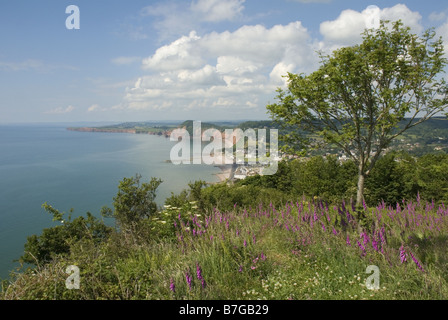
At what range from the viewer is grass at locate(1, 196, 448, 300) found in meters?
3.41

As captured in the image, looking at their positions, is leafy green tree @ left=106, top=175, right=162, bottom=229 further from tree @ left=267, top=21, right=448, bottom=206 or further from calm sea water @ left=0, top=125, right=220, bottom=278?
calm sea water @ left=0, top=125, right=220, bottom=278

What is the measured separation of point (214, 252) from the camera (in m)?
4.20

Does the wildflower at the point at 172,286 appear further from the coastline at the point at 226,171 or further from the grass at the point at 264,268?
the coastline at the point at 226,171

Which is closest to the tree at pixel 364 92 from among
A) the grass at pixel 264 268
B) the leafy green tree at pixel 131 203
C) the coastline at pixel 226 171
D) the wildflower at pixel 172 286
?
the grass at pixel 264 268

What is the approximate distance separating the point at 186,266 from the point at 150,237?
7.79 feet

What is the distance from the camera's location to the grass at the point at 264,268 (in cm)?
341

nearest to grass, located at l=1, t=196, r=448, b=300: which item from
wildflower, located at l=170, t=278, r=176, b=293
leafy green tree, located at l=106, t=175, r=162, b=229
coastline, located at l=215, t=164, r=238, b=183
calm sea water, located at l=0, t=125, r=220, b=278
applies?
wildflower, located at l=170, t=278, r=176, b=293

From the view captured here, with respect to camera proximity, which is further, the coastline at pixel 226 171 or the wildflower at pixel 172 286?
the coastline at pixel 226 171

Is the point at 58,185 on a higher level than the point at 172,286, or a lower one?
lower

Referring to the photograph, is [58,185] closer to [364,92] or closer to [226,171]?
[226,171]

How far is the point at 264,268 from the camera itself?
13.6 feet

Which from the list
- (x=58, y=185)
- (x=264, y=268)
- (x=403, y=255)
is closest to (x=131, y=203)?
(x=264, y=268)

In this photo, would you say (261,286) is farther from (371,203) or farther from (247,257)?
(371,203)
